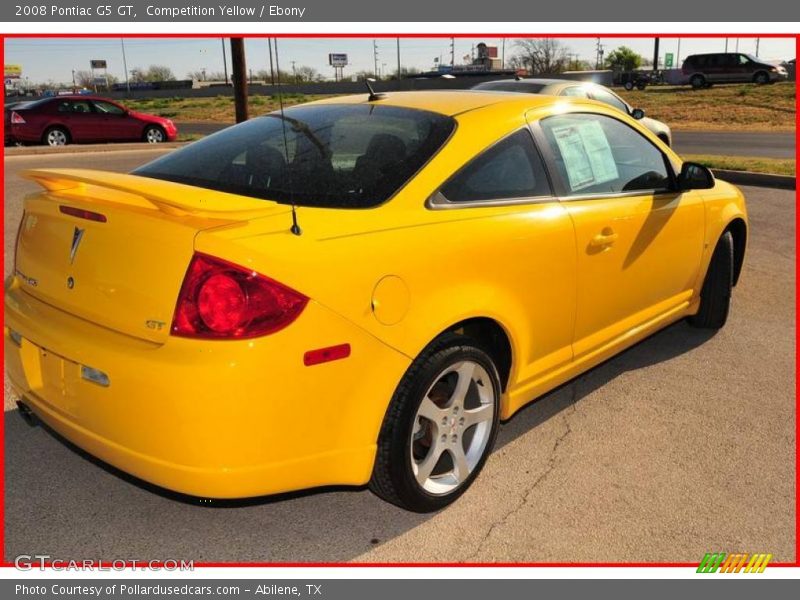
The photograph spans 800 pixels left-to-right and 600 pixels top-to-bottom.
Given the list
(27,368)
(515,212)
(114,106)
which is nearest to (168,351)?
(27,368)

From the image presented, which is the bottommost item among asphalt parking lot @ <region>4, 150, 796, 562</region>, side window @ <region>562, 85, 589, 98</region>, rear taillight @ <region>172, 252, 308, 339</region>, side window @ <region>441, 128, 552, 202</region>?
asphalt parking lot @ <region>4, 150, 796, 562</region>

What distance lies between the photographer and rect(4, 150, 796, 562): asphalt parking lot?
9.34ft

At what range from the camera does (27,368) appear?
2867mm

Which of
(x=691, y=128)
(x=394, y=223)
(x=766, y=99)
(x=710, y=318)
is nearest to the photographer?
(x=394, y=223)

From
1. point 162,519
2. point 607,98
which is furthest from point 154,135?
point 162,519

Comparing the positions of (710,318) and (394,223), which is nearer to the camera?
(394,223)

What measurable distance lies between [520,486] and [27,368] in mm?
2120

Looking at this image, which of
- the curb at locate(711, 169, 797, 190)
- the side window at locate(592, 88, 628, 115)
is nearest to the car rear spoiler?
the side window at locate(592, 88, 628, 115)

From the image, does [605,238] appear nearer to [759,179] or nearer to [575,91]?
[575,91]

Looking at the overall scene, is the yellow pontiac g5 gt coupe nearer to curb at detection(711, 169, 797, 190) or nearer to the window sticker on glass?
the window sticker on glass

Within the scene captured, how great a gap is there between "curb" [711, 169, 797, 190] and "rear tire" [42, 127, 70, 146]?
51.8 ft

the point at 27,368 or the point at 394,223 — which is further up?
the point at 394,223

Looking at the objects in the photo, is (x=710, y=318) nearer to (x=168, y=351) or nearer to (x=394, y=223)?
(x=394, y=223)

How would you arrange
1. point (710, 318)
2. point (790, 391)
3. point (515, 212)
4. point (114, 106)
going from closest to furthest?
1. point (515, 212)
2. point (790, 391)
3. point (710, 318)
4. point (114, 106)
